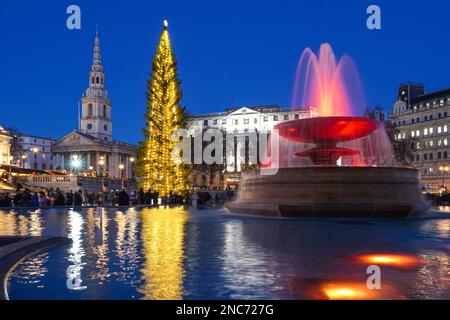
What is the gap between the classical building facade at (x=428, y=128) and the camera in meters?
92.2

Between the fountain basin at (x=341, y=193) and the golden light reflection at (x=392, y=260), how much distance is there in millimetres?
8839

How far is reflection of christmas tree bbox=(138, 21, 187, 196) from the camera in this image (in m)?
44.9

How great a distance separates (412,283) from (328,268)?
1.31 m

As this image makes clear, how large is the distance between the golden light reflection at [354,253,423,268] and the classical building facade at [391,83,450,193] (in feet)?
276

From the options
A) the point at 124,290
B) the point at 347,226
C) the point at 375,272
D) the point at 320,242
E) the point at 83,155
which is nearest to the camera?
the point at 124,290

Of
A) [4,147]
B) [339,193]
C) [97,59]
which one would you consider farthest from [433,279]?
[97,59]

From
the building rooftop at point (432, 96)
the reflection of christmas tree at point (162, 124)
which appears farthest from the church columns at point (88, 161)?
the reflection of christmas tree at point (162, 124)

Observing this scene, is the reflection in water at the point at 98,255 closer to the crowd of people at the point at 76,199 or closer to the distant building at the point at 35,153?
the crowd of people at the point at 76,199

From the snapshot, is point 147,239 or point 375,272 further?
point 147,239

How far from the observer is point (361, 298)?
536 cm

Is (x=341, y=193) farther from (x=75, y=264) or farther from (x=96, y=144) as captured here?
(x=96, y=144)
